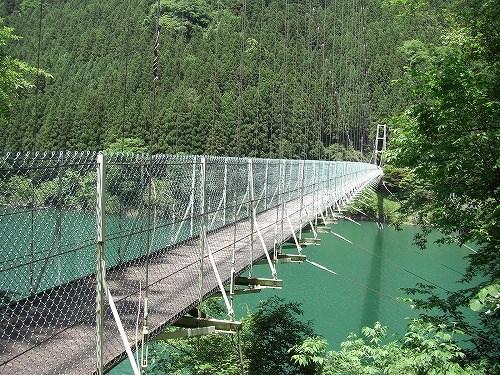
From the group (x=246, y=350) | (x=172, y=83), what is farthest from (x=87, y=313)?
(x=172, y=83)

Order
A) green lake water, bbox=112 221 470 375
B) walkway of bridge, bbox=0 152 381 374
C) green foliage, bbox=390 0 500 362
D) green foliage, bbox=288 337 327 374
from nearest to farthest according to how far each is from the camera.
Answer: walkway of bridge, bbox=0 152 381 374
green foliage, bbox=390 0 500 362
green foliage, bbox=288 337 327 374
green lake water, bbox=112 221 470 375

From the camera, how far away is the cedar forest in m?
4.70

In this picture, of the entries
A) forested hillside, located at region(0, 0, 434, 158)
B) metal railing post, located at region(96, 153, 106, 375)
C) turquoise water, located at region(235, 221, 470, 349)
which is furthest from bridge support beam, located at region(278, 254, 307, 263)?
forested hillside, located at region(0, 0, 434, 158)

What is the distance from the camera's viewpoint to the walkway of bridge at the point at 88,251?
2086 millimetres

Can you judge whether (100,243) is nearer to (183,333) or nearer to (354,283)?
(183,333)

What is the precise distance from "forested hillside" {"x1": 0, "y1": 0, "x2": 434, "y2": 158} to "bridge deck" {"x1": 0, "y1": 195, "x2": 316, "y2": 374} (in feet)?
25.5

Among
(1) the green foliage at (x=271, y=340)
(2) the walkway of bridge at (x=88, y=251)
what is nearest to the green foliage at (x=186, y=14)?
(1) the green foliage at (x=271, y=340)

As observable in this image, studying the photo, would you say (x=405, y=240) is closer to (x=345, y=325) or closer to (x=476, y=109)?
(x=345, y=325)

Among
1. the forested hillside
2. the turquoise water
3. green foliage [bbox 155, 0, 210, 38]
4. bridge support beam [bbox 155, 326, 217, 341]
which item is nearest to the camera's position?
bridge support beam [bbox 155, 326, 217, 341]

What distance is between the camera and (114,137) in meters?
15.7

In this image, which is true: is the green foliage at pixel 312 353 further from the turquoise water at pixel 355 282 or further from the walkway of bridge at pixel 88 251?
the turquoise water at pixel 355 282

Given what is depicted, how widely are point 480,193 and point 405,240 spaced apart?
1891cm

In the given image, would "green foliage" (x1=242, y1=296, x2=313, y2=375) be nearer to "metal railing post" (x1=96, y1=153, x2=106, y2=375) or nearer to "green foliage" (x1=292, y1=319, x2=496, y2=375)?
"green foliage" (x1=292, y1=319, x2=496, y2=375)

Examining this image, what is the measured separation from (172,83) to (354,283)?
1457 centimetres
